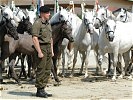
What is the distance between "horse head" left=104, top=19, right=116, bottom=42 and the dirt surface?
1.37 metres

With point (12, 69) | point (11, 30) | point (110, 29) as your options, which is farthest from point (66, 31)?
point (12, 69)

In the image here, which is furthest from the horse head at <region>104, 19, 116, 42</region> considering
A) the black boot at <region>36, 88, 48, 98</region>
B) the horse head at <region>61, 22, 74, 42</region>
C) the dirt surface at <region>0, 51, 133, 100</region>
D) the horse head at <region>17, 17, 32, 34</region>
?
the black boot at <region>36, 88, 48, 98</region>

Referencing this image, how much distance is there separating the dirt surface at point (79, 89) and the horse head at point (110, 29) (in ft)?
4.50

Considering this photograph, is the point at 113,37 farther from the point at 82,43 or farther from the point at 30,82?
the point at 30,82

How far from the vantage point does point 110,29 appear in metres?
11.8

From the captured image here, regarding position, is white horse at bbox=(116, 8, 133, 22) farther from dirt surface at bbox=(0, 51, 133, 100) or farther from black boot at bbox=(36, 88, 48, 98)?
black boot at bbox=(36, 88, 48, 98)

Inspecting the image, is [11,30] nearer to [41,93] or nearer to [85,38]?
[41,93]

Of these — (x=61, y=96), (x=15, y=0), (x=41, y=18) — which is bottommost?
(x=61, y=96)

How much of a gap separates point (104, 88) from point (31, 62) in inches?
125

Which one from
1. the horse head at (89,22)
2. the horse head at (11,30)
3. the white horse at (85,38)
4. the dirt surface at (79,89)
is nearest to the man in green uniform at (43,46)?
the dirt surface at (79,89)

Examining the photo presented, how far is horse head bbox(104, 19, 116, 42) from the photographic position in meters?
11.7

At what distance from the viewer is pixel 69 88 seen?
35.2 feet

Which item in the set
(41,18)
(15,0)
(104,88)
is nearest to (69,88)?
(104,88)

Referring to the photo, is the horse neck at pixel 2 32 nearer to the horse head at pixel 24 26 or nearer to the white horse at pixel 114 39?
the horse head at pixel 24 26
